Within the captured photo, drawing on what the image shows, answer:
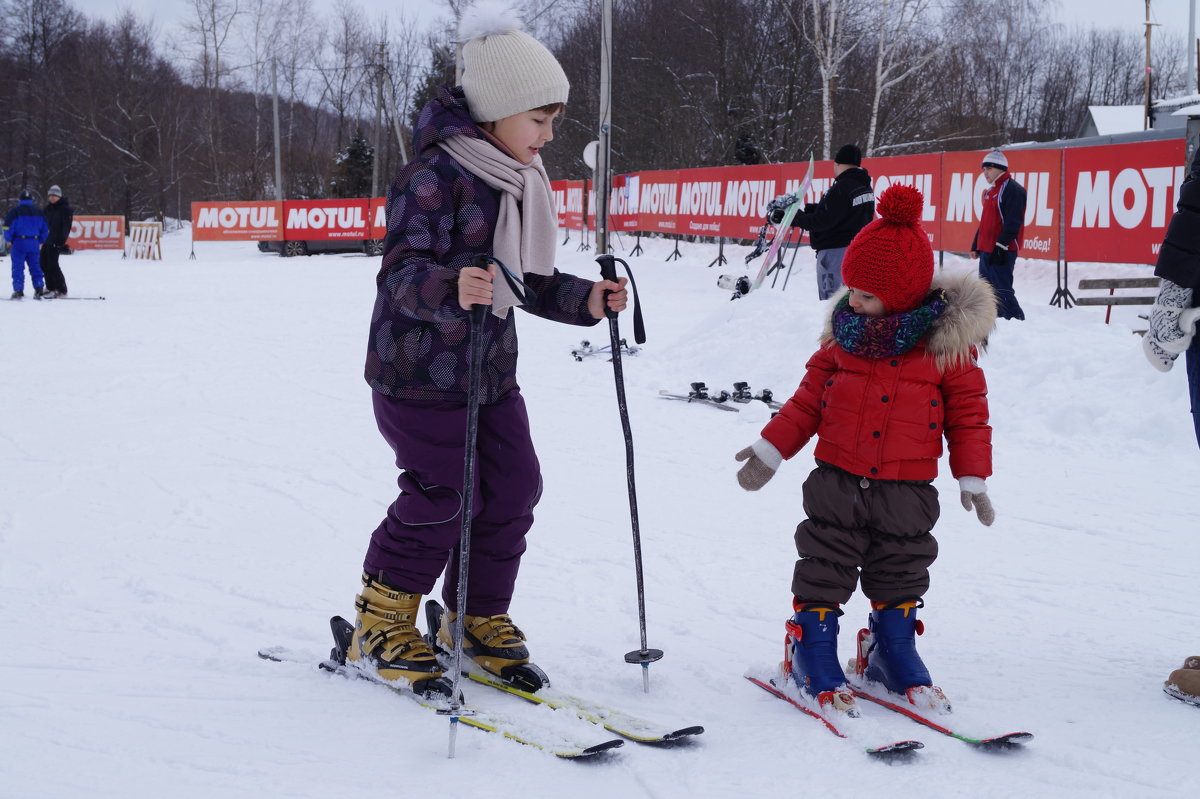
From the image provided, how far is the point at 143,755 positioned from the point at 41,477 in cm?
355

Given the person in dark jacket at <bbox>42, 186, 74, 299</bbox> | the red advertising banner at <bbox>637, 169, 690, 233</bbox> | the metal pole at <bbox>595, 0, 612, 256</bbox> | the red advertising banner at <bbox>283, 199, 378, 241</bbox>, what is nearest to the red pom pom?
the metal pole at <bbox>595, 0, 612, 256</bbox>

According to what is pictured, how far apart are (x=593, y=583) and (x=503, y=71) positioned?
2018mm

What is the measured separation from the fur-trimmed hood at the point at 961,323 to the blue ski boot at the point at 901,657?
26.8 inches

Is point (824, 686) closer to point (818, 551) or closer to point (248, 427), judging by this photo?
point (818, 551)

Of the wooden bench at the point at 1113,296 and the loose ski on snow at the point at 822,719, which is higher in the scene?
the wooden bench at the point at 1113,296

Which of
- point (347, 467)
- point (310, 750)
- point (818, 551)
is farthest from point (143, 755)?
point (347, 467)

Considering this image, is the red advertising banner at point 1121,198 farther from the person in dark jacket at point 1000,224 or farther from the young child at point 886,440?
the young child at point 886,440

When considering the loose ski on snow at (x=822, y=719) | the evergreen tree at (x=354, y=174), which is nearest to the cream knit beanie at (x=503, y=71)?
the loose ski on snow at (x=822, y=719)

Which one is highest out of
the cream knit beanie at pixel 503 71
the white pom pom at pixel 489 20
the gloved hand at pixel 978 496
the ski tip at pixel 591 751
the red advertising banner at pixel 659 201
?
the red advertising banner at pixel 659 201

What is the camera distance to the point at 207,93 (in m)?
47.7

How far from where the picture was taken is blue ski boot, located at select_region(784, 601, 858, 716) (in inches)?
107

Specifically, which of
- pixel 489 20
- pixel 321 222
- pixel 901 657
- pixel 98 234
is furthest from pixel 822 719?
pixel 98 234

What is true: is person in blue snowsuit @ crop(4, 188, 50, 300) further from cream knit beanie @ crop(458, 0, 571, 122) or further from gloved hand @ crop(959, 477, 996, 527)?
gloved hand @ crop(959, 477, 996, 527)

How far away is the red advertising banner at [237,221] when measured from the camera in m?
26.9
